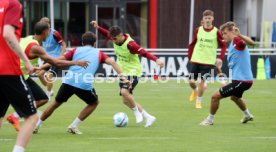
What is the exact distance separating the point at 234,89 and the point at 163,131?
5.38 feet

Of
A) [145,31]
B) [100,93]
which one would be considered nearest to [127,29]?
[145,31]

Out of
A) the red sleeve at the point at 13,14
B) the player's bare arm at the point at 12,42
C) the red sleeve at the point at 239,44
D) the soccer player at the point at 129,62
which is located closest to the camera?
the player's bare arm at the point at 12,42

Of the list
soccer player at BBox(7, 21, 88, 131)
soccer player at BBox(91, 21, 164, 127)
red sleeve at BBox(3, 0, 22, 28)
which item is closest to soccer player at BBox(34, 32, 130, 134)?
soccer player at BBox(7, 21, 88, 131)

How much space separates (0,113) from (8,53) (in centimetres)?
112

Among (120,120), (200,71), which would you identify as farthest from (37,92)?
(200,71)

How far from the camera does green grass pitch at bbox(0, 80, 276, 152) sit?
11.4 metres

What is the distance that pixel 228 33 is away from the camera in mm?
14000

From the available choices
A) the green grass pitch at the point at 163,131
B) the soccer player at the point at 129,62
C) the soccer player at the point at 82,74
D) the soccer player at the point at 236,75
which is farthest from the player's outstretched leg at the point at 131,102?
the soccer player at the point at 82,74

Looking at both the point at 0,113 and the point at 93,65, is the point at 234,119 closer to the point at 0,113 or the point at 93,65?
the point at 93,65

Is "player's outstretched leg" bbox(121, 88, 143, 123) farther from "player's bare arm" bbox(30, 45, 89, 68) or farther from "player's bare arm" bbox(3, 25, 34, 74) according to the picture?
"player's bare arm" bbox(3, 25, 34, 74)

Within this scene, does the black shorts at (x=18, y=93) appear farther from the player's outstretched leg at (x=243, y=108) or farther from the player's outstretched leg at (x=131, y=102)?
the player's outstretched leg at (x=243, y=108)

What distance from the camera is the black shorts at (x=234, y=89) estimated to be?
46.6ft

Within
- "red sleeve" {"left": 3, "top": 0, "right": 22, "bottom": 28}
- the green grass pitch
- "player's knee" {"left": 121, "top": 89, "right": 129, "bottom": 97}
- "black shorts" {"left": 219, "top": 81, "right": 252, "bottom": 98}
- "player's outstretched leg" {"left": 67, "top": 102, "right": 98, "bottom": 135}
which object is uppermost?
"red sleeve" {"left": 3, "top": 0, "right": 22, "bottom": 28}

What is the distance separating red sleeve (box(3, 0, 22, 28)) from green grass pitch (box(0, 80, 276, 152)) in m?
2.52
